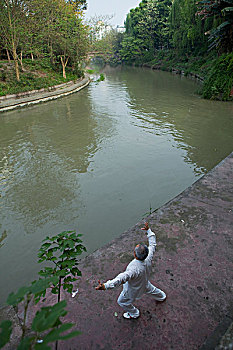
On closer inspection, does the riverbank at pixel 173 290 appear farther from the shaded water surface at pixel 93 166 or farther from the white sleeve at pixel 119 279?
the shaded water surface at pixel 93 166

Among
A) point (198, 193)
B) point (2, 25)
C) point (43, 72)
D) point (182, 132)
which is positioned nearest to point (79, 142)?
point (182, 132)

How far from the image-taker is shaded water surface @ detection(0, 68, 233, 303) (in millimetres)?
4859

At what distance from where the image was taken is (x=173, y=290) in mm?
2980

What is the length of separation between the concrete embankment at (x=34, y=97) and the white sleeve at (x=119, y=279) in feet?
49.6

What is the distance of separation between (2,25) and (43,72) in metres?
7.41

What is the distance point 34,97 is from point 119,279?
57.4 ft

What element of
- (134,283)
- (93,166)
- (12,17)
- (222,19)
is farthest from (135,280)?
(12,17)

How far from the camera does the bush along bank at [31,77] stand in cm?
1747

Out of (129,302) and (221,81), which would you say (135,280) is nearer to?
(129,302)

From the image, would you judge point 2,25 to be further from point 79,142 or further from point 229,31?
point 229,31

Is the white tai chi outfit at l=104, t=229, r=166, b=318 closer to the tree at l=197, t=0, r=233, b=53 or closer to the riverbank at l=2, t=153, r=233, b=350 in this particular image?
the riverbank at l=2, t=153, r=233, b=350

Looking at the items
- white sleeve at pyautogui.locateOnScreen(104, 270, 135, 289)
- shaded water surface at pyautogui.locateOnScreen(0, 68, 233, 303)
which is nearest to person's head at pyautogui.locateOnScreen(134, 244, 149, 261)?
white sleeve at pyautogui.locateOnScreen(104, 270, 135, 289)

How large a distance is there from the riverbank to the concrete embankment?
14217 mm

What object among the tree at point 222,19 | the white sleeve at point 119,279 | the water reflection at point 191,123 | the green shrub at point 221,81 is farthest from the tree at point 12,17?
the white sleeve at point 119,279
